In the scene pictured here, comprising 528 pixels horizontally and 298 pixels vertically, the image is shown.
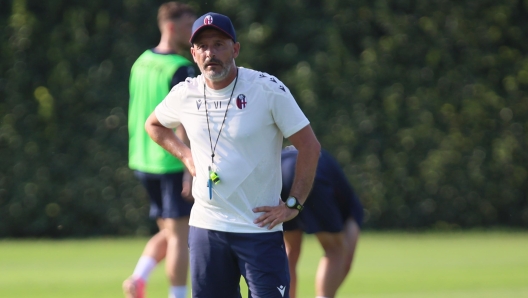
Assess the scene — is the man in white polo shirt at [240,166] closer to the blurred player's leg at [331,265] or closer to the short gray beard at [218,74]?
the short gray beard at [218,74]

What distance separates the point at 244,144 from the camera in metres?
4.83

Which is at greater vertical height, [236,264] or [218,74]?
[218,74]

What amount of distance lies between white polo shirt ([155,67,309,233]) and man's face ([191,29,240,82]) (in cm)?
12

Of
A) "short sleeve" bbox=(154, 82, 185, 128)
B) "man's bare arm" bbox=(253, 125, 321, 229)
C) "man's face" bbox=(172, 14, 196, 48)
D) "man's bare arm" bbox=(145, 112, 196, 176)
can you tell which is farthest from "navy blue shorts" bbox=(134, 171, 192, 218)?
"man's bare arm" bbox=(253, 125, 321, 229)

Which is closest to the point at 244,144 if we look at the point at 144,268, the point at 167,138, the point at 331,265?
the point at 167,138

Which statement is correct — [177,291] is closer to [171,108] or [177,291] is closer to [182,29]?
[182,29]

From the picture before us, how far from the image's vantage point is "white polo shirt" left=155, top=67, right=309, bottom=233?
4.81 meters

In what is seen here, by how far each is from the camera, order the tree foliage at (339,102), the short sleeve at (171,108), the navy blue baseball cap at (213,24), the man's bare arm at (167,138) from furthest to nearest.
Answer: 1. the tree foliage at (339,102)
2. the man's bare arm at (167,138)
3. the short sleeve at (171,108)
4. the navy blue baseball cap at (213,24)

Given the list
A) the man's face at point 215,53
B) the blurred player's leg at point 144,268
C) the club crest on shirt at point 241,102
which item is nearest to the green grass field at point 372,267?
the blurred player's leg at point 144,268

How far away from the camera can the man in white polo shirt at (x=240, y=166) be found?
4.82m

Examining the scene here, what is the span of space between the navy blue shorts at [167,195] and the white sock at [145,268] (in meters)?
0.39

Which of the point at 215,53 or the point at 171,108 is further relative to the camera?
the point at 171,108

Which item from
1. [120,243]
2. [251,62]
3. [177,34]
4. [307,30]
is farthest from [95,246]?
[177,34]

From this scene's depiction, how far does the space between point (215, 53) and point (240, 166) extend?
63 cm
